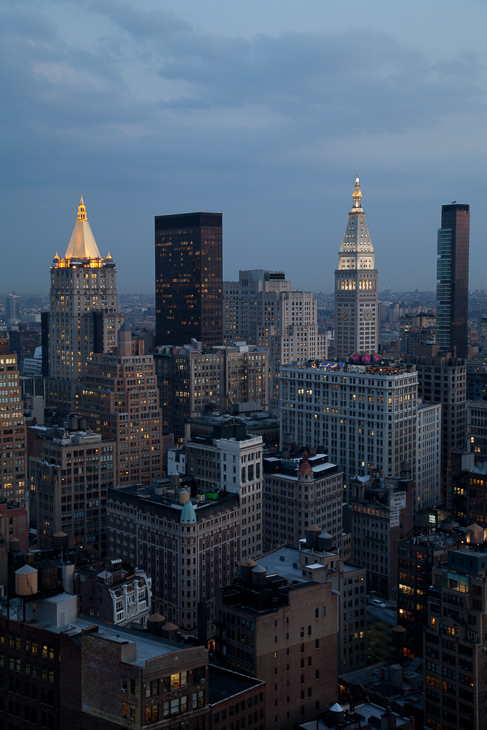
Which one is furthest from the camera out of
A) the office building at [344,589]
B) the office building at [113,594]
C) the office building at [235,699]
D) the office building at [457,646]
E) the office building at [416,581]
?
the office building at [344,589]

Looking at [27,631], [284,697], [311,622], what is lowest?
[284,697]

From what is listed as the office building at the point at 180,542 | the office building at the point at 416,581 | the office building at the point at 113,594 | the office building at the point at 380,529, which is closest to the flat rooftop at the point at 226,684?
the office building at the point at 113,594

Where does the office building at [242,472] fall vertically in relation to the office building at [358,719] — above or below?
above

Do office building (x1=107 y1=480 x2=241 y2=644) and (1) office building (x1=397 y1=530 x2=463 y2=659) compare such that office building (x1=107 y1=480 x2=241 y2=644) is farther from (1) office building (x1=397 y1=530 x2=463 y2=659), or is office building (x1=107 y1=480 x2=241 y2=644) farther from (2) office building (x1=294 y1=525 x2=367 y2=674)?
(1) office building (x1=397 y1=530 x2=463 y2=659)

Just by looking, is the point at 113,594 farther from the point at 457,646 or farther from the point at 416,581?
the point at 457,646

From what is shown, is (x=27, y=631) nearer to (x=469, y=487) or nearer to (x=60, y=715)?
(x=60, y=715)

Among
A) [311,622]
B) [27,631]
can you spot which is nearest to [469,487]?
[311,622]

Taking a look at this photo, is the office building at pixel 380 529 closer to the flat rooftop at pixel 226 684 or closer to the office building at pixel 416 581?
the office building at pixel 416 581

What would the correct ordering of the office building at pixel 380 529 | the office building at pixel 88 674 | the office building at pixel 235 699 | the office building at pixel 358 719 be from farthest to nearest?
the office building at pixel 380 529 < the office building at pixel 358 719 < the office building at pixel 235 699 < the office building at pixel 88 674
